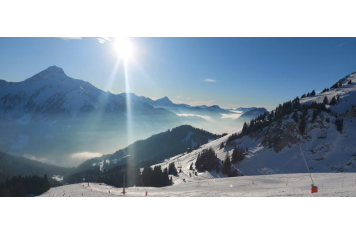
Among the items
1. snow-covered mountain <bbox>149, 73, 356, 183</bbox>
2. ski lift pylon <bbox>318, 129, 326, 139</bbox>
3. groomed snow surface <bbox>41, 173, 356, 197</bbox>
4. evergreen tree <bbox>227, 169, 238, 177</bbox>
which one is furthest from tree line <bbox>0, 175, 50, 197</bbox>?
ski lift pylon <bbox>318, 129, 326, 139</bbox>

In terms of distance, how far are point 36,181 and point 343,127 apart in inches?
2585

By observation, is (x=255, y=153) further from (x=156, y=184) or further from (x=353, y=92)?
(x=353, y=92)

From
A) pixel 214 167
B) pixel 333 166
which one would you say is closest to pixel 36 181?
pixel 214 167

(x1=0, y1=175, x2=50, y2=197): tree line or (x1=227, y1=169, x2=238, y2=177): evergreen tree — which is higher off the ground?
(x1=0, y1=175, x2=50, y2=197): tree line

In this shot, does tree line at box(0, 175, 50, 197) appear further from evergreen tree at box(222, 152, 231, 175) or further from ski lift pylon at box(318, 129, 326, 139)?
ski lift pylon at box(318, 129, 326, 139)

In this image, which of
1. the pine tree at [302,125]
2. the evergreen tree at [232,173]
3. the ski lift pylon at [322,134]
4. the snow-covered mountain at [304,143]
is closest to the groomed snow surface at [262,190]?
the snow-covered mountain at [304,143]

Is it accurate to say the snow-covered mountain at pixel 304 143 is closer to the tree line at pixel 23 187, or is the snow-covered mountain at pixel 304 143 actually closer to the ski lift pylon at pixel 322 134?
the ski lift pylon at pixel 322 134

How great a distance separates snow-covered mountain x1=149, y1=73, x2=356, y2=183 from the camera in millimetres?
48219

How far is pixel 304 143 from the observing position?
181ft

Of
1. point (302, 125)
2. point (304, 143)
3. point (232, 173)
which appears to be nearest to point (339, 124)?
point (302, 125)

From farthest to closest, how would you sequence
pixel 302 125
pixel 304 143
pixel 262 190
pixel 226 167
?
pixel 302 125 → pixel 304 143 → pixel 226 167 → pixel 262 190

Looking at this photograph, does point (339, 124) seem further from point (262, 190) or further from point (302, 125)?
point (262, 190)

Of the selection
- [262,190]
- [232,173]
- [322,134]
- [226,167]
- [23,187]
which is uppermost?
[322,134]

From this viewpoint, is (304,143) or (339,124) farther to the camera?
(304,143)
